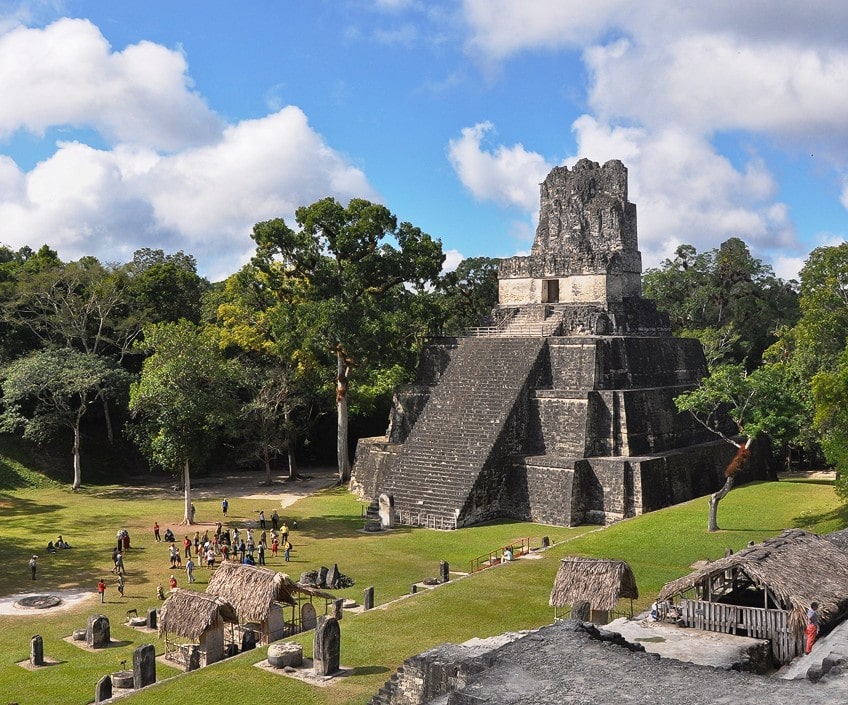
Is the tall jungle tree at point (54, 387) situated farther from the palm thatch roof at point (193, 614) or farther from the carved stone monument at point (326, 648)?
the carved stone monument at point (326, 648)

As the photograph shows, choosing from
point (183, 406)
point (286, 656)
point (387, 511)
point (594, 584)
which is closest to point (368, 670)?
point (286, 656)

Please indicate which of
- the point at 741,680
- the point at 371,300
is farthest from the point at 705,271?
the point at 741,680

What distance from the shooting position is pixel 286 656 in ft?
40.9

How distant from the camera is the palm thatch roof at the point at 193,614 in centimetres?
1334

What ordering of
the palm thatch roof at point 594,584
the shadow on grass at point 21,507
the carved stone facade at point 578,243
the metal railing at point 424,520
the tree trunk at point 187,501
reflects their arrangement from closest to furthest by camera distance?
the palm thatch roof at point 594,584
the metal railing at point 424,520
the tree trunk at point 187,501
the shadow on grass at point 21,507
the carved stone facade at point 578,243

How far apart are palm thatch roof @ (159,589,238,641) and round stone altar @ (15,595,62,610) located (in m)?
4.03

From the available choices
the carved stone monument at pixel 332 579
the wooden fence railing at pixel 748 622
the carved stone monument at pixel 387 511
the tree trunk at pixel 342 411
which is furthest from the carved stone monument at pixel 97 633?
the tree trunk at pixel 342 411

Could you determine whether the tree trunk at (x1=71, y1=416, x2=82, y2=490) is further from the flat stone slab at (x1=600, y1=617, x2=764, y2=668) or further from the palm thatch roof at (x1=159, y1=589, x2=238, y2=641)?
the flat stone slab at (x1=600, y1=617, x2=764, y2=668)

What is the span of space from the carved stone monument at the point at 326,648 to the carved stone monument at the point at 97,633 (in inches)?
172

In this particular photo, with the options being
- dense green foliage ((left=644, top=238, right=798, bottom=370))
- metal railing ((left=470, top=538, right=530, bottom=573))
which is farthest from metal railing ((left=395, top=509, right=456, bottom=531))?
dense green foliage ((left=644, top=238, right=798, bottom=370))

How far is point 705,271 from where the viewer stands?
148 feet

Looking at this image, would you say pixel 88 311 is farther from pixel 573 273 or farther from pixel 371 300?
pixel 573 273

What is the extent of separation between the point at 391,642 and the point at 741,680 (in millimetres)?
6895

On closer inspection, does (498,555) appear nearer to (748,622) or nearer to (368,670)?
(368,670)
